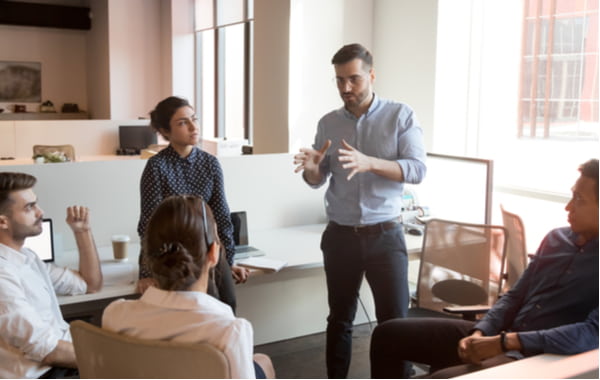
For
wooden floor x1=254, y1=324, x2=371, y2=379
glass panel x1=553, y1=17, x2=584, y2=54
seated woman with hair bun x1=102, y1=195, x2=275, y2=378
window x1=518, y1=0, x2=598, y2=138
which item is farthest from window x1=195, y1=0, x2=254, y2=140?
seated woman with hair bun x1=102, y1=195, x2=275, y2=378

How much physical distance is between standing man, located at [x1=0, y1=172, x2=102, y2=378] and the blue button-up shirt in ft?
3.85

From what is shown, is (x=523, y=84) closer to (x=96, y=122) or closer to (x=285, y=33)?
(x=285, y=33)

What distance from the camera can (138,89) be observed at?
997 centimetres

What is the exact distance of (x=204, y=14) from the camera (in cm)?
923

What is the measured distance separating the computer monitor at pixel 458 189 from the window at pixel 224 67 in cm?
461

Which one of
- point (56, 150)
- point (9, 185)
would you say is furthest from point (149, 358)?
point (56, 150)

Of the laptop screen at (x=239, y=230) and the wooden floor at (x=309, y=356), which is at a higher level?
the laptop screen at (x=239, y=230)

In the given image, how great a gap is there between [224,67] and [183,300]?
25.8 ft

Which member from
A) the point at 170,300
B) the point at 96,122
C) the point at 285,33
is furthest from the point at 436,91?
the point at 96,122

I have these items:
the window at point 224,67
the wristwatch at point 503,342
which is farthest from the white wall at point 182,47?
the wristwatch at point 503,342

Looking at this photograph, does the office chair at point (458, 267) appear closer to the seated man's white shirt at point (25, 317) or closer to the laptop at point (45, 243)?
the seated man's white shirt at point (25, 317)

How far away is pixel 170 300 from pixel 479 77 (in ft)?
12.1

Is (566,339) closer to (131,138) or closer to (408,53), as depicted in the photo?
(408,53)

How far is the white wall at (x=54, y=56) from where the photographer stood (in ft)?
35.1
